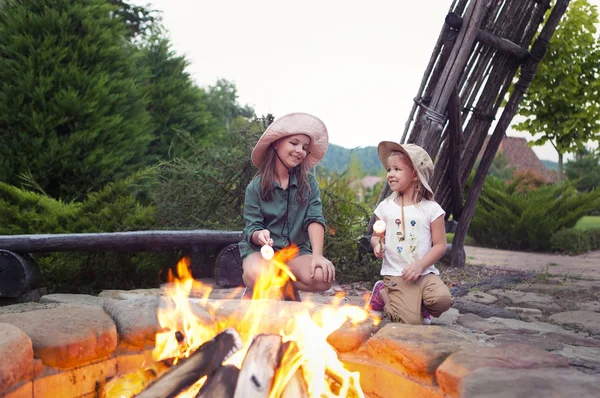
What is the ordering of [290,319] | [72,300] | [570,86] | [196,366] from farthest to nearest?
[570,86] → [72,300] → [290,319] → [196,366]

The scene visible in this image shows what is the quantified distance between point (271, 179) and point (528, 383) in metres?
1.82

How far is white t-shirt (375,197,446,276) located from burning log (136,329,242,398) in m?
1.19

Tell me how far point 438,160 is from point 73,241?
3472 millimetres

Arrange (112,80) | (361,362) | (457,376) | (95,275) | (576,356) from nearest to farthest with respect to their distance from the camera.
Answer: (457,376) < (361,362) < (576,356) < (95,275) < (112,80)

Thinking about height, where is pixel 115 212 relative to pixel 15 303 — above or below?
above

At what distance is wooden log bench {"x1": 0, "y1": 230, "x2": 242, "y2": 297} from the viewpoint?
13.6 feet

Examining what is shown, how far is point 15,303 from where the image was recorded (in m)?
4.25

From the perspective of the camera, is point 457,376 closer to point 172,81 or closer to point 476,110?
point 476,110

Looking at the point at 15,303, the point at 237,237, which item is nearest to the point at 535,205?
the point at 237,237

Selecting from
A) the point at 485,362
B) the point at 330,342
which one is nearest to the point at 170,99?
the point at 330,342

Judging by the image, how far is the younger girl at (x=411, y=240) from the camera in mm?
3100

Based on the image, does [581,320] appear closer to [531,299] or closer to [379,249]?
[531,299]

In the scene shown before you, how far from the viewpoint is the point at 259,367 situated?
2127 mm

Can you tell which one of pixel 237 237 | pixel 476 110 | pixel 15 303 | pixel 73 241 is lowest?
pixel 15 303
